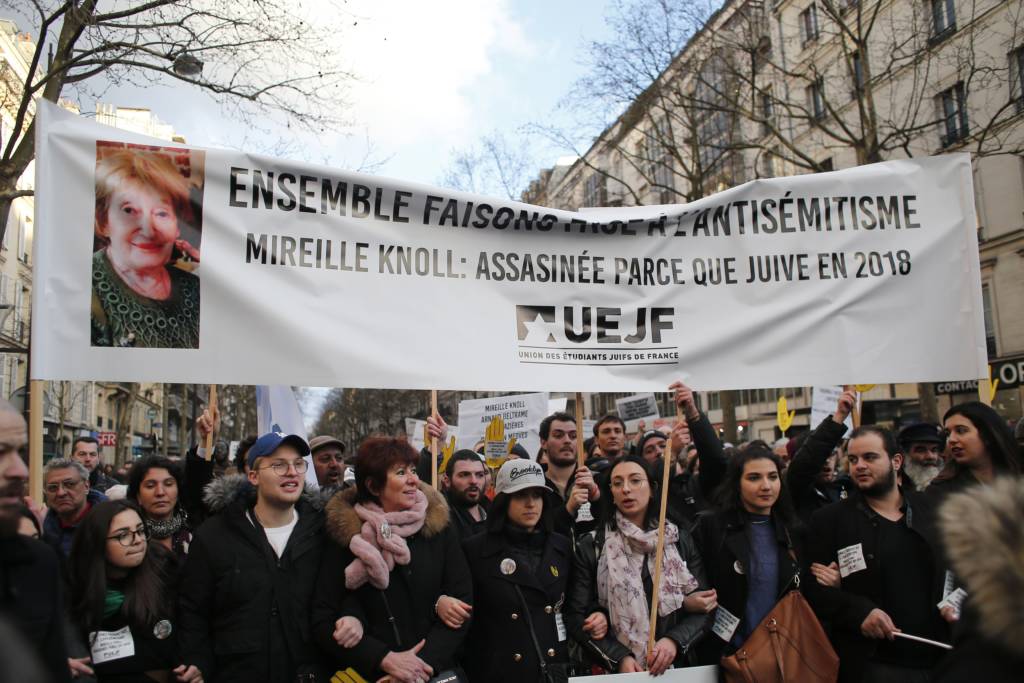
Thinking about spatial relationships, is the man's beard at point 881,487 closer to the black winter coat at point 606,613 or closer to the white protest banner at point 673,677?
the black winter coat at point 606,613

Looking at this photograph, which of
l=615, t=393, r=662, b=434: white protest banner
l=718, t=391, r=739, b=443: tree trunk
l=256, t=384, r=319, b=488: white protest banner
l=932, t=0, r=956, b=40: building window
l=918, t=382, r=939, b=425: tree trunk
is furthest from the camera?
l=932, t=0, r=956, b=40: building window

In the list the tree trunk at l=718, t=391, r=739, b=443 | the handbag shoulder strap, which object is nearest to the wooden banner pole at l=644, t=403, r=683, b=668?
the handbag shoulder strap

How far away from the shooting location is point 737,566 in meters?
4.18

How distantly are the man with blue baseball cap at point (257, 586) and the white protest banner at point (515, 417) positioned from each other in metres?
5.17

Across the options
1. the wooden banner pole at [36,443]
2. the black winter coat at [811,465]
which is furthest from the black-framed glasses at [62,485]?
the black winter coat at [811,465]

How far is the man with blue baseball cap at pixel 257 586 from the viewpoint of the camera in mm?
3660

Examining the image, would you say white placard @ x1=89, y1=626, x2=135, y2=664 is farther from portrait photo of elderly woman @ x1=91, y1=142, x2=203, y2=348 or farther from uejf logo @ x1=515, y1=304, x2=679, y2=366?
uejf logo @ x1=515, y1=304, x2=679, y2=366

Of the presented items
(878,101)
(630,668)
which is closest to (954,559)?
(630,668)

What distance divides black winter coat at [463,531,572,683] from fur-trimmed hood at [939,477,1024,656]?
250 cm

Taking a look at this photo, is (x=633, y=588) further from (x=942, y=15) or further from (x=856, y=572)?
(x=942, y=15)

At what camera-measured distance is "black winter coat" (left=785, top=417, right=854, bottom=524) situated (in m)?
4.61

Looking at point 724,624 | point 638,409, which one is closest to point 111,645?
point 724,624

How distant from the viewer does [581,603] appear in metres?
4.16

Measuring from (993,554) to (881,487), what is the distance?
2626mm
